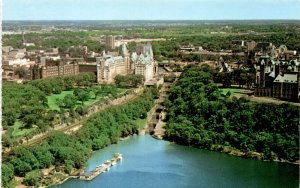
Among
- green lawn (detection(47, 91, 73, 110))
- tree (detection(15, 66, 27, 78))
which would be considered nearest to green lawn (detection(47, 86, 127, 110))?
green lawn (detection(47, 91, 73, 110))

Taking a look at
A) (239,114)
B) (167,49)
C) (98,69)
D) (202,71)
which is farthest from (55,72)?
(239,114)

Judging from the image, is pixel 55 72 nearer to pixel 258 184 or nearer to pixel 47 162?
pixel 47 162

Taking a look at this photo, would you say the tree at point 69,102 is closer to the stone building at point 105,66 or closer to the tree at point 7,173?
the stone building at point 105,66

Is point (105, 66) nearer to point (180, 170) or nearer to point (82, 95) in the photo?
point (82, 95)

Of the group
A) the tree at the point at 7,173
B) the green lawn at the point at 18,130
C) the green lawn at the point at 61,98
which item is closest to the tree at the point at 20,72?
the green lawn at the point at 61,98

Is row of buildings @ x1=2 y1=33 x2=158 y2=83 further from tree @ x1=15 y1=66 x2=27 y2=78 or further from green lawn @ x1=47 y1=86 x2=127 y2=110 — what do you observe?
green lawn @ x1=47 y1=86 x2=127 y2=110

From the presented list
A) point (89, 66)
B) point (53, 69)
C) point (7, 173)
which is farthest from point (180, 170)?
point (89, 66)
